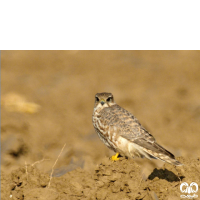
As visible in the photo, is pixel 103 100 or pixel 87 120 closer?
pixel 103 100

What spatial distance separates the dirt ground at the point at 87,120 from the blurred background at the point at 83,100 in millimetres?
36

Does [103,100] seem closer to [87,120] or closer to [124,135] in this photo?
[124,135]

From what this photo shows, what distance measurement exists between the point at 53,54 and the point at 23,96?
13.5 feet

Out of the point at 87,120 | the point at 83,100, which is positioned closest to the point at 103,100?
the point at 87,120

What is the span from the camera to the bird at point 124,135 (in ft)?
22.0

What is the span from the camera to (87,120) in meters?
12.8

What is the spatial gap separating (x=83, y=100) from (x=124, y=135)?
706 centimetres

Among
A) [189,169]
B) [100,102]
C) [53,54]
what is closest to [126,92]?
[53,54]

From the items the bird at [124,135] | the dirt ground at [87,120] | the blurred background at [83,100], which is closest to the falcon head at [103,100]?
the bird at [124,135]

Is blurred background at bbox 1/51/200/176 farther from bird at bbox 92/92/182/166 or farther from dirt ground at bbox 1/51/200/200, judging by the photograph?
bird at bbox 92/92/182/166

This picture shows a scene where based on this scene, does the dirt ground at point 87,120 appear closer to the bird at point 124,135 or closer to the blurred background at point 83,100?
the blurred background at point 83,100

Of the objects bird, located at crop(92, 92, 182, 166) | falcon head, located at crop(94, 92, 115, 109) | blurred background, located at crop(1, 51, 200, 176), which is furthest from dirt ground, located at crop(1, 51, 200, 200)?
falcon head, located at crop(94, 92, 115, 109)

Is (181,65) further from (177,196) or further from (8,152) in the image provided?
(177,196)

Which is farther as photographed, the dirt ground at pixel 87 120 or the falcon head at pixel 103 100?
the falcon head at pixel 103 100
